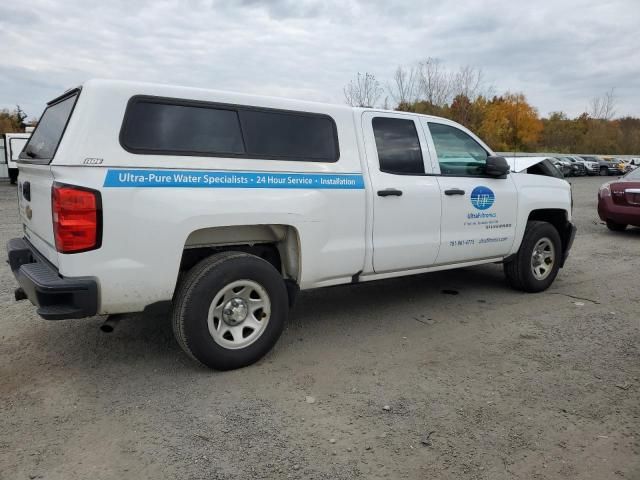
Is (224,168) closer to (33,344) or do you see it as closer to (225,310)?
(225,310)

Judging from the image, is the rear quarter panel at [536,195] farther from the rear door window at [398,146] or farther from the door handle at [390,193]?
the door handle at [390,193]

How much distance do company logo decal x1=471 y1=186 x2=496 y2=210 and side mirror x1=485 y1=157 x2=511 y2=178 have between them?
18cm

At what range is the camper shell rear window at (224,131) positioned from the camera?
3445 millimetres

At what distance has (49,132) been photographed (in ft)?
13.0

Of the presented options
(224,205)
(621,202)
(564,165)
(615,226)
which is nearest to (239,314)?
(224,205)

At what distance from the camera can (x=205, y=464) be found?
2760mm

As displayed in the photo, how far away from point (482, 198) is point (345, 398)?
2.77m

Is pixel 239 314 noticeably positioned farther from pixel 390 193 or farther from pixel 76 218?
pixel 390 193

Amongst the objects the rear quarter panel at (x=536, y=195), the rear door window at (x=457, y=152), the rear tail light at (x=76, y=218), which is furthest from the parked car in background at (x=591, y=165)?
A: the rear tail light at (x=76, y=218)

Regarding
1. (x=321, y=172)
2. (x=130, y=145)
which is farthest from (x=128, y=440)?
(x=321, y=172)

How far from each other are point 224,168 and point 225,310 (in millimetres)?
1010

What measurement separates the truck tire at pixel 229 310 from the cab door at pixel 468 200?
1.94 meters

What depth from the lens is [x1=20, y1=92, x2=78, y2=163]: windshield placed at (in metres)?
3.56

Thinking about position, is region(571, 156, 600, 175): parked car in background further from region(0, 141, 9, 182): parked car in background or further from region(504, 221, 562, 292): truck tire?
region(0, 141, 9, 182): parked car in background
